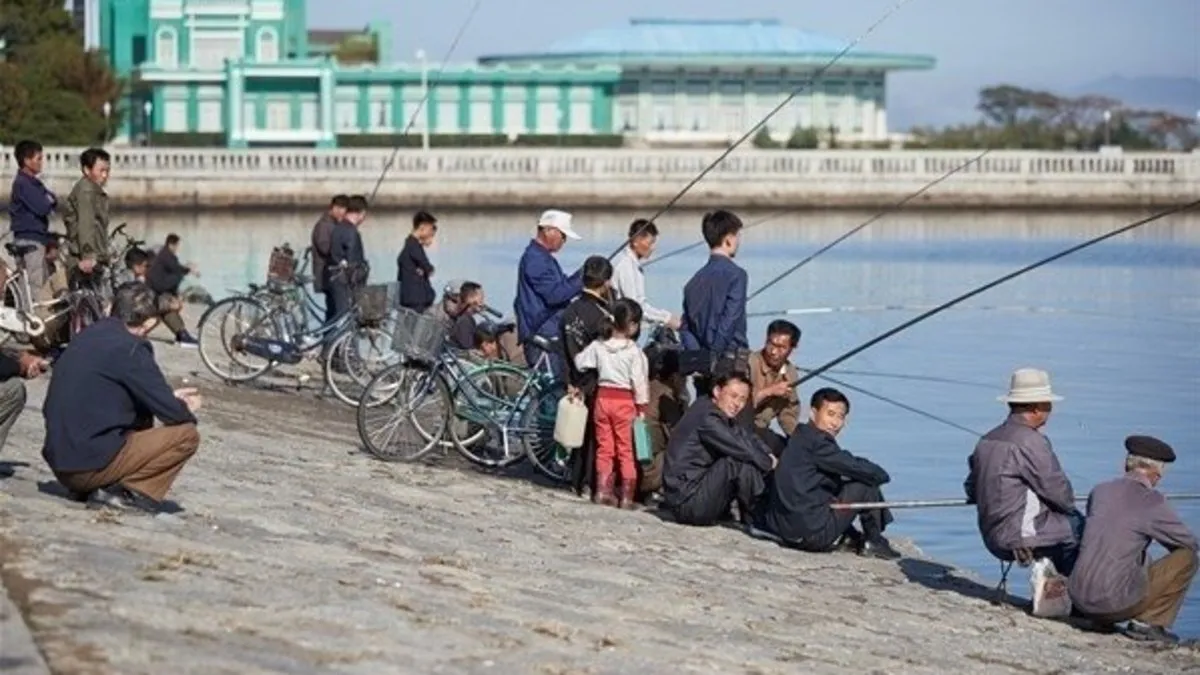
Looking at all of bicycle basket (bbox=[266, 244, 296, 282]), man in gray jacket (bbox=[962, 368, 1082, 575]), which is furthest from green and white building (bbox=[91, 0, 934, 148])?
man in gray jacket (bbox=[962, 368, 1082, 575])

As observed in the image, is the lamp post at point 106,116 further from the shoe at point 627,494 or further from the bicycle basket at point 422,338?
the shoe at point 627,494

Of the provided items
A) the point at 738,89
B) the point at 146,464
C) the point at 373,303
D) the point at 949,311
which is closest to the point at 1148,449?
the point at 146,464

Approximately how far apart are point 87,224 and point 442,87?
79.1 metres

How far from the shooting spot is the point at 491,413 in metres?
14.8

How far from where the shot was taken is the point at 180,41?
96938 mm

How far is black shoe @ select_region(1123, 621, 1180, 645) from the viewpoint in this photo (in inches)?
452

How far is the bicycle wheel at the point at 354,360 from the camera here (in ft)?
58.1

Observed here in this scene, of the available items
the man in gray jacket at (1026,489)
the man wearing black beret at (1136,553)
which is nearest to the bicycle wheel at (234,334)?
the man in gray jacket at (1026,489)

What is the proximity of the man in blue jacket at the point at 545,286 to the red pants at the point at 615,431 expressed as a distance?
79 centimetres

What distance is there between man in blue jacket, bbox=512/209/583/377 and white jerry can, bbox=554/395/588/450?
0.78m

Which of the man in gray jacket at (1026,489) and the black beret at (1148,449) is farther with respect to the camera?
the man in gray jacket at (1026,489)

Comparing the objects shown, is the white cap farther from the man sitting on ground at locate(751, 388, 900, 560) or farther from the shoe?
the man sitting on ground at locate(751, 388, 900, 560)

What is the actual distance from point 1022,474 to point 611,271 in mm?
3322

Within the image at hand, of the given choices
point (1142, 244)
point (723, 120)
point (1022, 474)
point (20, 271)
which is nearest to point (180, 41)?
point (723, 120)
